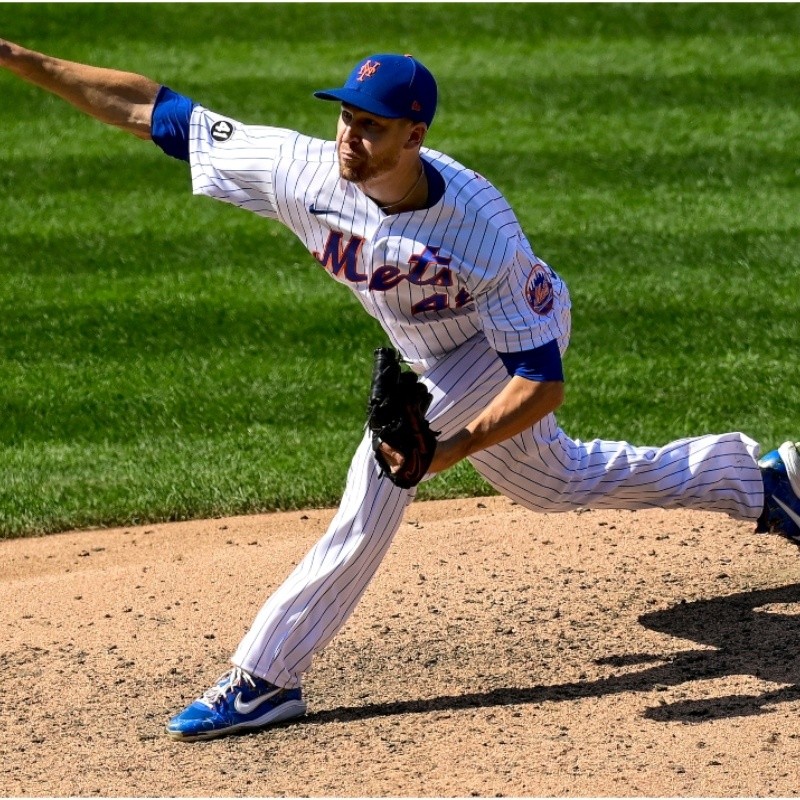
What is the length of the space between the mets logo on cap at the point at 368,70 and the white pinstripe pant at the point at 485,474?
83 cm

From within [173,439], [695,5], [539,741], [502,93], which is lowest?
[539,741]

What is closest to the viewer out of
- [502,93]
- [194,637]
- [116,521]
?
[194,637]

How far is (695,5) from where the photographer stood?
443 inches

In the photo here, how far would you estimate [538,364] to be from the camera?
3783mm

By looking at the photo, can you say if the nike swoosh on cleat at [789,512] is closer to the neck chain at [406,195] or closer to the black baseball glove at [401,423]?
the black baseball glove at [401,423]

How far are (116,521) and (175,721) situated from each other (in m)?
1.95

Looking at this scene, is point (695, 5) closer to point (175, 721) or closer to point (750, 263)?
point (750, 263)

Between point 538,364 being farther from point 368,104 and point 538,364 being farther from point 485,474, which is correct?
point 368,104

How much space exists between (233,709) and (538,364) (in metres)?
1.24

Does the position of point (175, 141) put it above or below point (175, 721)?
above

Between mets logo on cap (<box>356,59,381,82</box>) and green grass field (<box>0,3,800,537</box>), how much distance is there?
2429 millimetres

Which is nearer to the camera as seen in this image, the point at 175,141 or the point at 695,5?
the point at 175,141

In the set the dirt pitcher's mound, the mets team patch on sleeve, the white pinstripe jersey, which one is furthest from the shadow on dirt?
the mets team patch on sleeve

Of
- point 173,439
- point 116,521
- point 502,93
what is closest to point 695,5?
point 502,93
